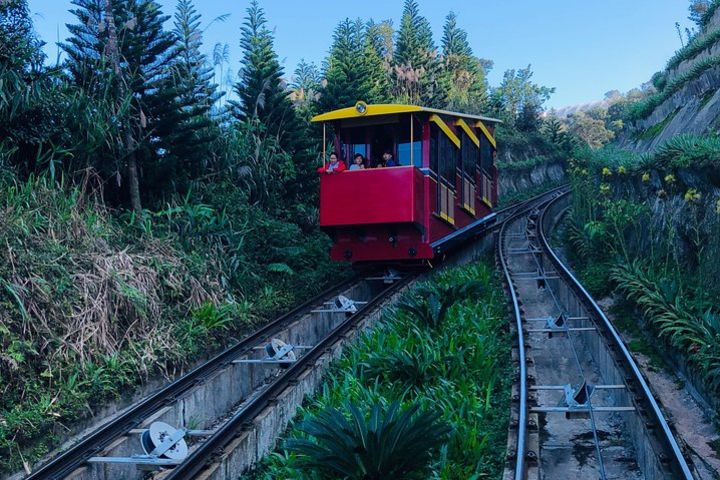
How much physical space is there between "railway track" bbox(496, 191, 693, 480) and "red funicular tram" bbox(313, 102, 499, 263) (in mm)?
2200

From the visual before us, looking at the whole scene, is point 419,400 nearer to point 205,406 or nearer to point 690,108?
point 205,406

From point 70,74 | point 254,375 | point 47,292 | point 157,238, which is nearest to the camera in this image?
point 47,292

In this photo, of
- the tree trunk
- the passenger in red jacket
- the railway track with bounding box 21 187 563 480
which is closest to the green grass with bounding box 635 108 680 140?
the passenger in red jacket

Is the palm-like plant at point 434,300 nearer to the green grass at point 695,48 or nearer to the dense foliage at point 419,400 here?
the dense foliage at point 419,400

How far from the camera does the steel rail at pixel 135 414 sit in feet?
17.2

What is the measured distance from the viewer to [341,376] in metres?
7.68

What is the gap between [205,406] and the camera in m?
7.07

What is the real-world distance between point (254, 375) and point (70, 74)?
6.29 meters

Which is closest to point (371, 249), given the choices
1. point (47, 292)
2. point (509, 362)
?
point (509, 362)

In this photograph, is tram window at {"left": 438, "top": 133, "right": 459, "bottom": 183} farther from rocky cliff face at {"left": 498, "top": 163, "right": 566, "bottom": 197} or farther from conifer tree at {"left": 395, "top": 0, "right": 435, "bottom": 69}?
conifer tree at {"left": 395, "top": 0, "right": 435, "bottom": 69}

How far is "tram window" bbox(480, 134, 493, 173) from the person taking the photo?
15555mm

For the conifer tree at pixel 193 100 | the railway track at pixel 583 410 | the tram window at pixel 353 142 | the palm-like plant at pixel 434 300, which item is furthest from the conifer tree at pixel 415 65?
the railway track at pixel 583 410

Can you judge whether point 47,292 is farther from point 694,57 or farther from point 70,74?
point 694,57

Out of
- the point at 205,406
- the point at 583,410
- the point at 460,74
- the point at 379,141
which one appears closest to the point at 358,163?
the point at 379,141
